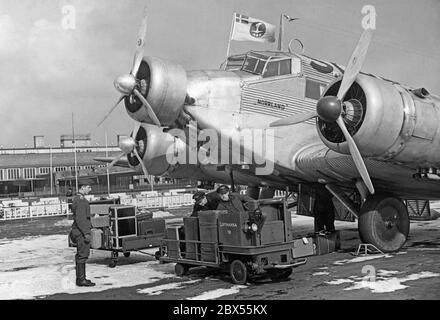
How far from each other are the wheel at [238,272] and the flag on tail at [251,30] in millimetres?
9611

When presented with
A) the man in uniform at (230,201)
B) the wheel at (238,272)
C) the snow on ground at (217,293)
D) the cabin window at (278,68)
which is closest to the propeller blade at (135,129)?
the cabin window at (278,68)

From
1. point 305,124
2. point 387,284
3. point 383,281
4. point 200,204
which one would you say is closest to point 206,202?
point 200,204

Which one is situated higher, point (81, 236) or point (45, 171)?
point (45, 171)

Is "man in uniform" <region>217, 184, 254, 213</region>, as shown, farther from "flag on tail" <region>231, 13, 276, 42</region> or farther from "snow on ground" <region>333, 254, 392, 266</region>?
"flag on tail" <region>231, 13, 276, 42</region>

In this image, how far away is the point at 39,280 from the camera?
34.5ft

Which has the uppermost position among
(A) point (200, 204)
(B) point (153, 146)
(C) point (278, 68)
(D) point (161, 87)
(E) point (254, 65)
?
(E) point (254, 65)

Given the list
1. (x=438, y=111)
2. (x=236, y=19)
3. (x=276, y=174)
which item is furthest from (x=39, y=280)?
(x=236, y=19)

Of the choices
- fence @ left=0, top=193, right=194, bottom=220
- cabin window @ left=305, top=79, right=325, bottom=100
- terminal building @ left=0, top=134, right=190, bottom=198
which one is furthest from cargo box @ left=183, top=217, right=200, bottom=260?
terminal building @ left=0, top=134, right=190, bottom=198

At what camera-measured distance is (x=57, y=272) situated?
11.5 meters

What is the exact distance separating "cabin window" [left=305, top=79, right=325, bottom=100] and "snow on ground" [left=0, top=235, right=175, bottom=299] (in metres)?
5.81

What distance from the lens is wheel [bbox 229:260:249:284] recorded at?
912 centimetres

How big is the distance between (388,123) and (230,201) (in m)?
3.41

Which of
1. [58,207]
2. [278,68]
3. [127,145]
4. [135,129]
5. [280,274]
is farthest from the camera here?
[58,207]

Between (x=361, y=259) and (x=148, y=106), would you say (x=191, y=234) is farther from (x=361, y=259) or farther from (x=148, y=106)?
(x=361, y=259)
